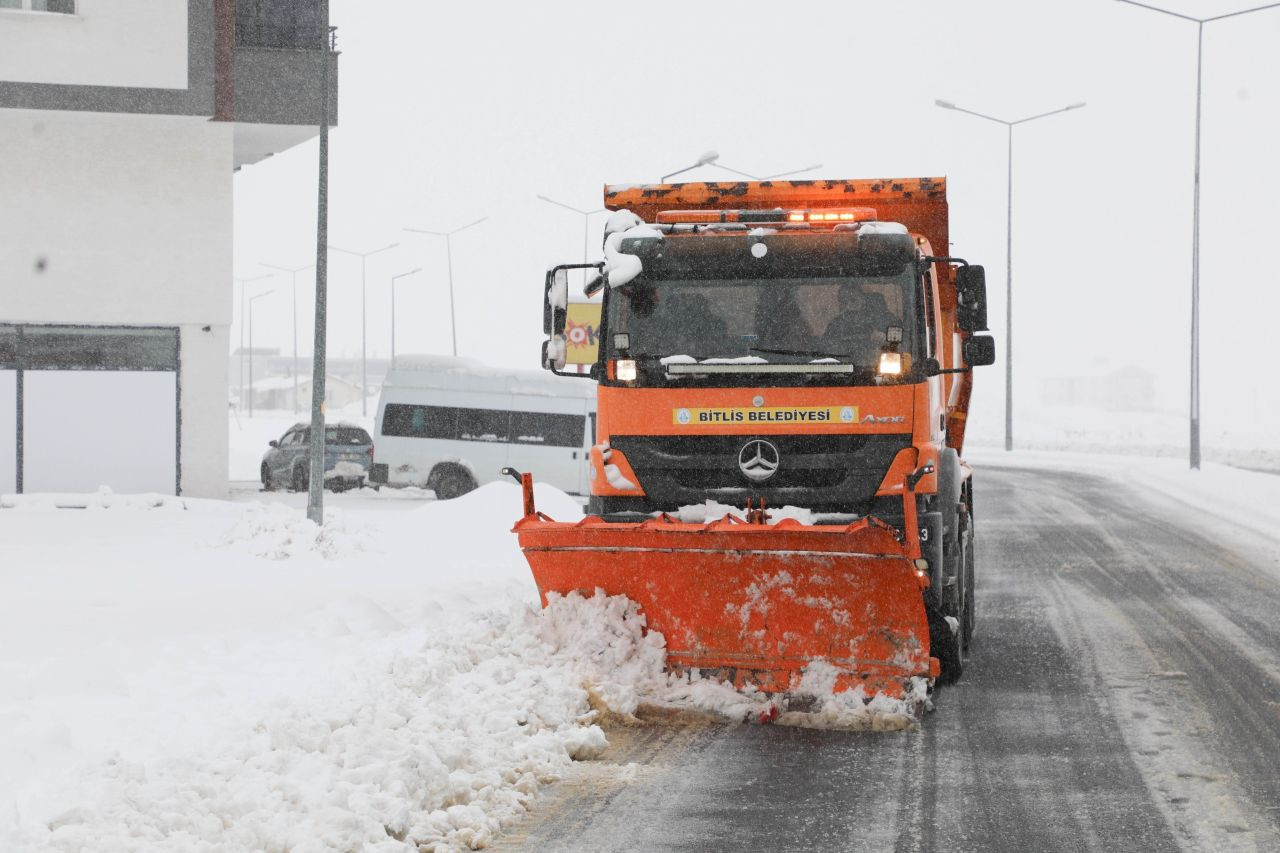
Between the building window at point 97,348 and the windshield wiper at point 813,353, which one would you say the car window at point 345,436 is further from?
the windshield wiper at point 813,353

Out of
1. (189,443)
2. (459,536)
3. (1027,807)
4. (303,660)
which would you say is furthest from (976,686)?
(189,443)

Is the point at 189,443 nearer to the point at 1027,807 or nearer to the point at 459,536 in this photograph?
the point at 459,536

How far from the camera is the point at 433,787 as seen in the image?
5816 mm

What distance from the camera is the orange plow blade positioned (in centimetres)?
741

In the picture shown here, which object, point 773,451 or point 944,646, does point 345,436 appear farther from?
point 773,451

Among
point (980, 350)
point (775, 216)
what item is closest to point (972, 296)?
point (980, 350)

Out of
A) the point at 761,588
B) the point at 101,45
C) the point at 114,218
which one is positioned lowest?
the point at 761,588

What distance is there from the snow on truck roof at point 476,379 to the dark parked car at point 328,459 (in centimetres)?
174

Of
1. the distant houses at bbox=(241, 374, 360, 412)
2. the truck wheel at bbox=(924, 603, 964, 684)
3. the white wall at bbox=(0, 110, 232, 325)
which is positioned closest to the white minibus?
the white wall at bbox=(0, 110, 232, 325)

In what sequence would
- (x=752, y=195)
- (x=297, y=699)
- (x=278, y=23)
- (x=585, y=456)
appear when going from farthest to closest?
(x=585, y=456) → (x=278, y=23) → (x=752, y=195) → (x=297, y=699)

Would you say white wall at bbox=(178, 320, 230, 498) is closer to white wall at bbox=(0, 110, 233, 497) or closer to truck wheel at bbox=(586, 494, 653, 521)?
white wall at bbox=(0, 110, 233, 497)

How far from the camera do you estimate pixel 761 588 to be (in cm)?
772

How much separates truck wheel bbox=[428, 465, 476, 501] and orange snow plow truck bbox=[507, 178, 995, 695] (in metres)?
18.2

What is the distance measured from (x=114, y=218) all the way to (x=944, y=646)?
53.9ft
